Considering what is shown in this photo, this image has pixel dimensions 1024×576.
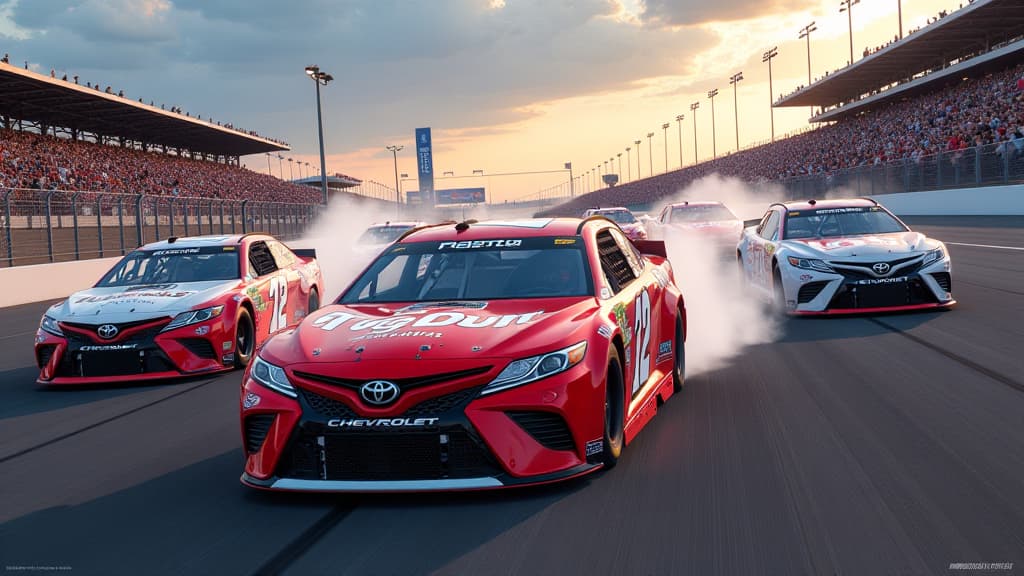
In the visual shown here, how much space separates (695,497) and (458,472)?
1.11 m

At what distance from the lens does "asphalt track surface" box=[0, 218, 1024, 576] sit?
3967mm

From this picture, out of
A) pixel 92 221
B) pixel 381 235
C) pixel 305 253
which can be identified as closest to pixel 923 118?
pixel 381 235

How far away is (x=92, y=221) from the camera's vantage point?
2306 cm

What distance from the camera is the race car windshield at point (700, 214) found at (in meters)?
22.7

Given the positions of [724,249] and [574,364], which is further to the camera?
[724,249]

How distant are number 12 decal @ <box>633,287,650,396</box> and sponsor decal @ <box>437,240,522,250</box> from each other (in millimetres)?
854

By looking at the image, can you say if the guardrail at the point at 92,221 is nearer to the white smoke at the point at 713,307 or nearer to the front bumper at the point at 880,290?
the white smoke at the point at 713,307

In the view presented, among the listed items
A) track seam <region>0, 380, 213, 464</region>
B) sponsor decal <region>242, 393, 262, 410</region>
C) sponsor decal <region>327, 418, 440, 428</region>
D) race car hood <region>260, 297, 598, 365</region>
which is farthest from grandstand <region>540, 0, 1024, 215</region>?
sponsor decal <region>242, 393, 262, 410</region>

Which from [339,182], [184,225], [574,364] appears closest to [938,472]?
[574,364]

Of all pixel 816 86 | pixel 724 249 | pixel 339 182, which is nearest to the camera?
pixel 724 249

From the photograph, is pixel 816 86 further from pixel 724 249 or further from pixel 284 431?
pixel 284 431

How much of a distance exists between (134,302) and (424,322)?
5140mm

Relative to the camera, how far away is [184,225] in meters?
27.6

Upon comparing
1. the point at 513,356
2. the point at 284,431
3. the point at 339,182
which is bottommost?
the point at 284,431
